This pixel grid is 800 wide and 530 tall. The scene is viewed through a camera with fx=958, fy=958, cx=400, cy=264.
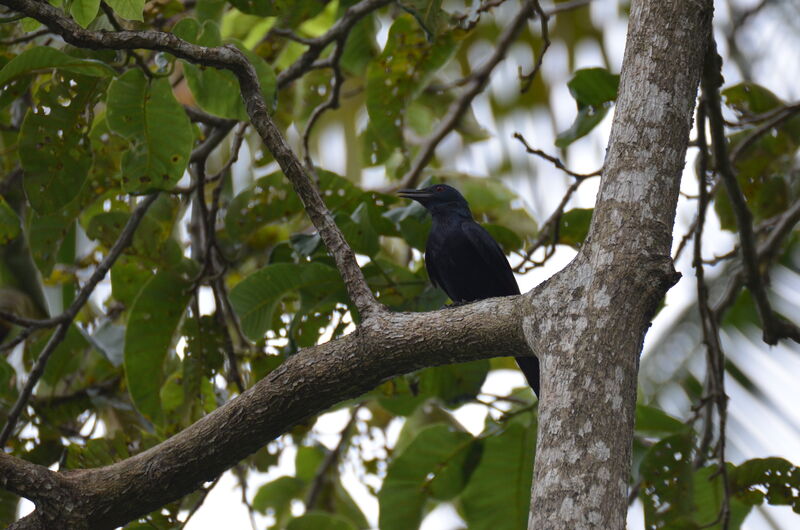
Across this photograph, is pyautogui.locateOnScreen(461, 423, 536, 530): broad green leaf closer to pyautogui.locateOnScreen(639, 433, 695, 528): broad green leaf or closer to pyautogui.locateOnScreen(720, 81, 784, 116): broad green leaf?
pyautogui.locateOnScreen(639, 433, 695, 528): broad green leaf

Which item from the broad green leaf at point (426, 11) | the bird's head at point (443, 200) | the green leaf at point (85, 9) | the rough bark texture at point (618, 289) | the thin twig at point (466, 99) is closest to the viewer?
the rough bark texture at point (618, 289)

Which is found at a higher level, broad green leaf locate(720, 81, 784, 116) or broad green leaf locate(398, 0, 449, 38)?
broad green leaf locate(398, 0, 449, 38)

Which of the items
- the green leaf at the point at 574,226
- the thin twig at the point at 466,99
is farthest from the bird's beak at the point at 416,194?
the green leaf at the point at 574,226

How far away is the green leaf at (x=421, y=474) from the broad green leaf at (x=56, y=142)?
1790 mm

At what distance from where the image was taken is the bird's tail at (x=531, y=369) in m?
4.19

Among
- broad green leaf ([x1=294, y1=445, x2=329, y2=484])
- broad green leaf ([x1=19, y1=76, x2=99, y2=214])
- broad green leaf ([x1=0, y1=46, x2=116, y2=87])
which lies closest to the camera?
broad green leaf ([x1=0, y1=46, x2=116, y2=87])

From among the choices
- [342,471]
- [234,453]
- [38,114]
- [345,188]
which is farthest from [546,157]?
[342,471]

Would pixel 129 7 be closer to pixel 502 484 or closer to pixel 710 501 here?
pixel 502 484

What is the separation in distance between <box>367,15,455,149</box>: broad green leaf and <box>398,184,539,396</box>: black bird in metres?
0.36

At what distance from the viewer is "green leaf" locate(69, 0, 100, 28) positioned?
9.35ft

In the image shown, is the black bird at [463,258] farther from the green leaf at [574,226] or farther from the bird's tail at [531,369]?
the bird's tail at [531,369]

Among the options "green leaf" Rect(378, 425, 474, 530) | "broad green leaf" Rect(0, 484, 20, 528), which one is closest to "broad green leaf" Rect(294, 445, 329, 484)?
"green leaf" Rect(378, 425, 474, 530)

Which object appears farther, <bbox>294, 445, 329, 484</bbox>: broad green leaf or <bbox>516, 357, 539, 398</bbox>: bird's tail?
<bbox>294, 445, 329, 484</bbox>: broad green leaf

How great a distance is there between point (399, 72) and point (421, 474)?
1948 millimetres
